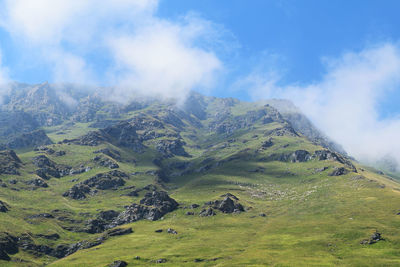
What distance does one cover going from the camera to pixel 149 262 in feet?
623

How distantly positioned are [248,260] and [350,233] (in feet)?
232

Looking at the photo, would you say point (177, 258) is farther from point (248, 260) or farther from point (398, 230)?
point (398, 230)

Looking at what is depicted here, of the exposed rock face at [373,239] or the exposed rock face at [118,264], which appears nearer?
the exposed rock face at [373,239]

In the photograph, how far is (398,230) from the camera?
7564 inches

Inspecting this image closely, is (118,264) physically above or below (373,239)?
below

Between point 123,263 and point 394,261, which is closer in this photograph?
point 394,261

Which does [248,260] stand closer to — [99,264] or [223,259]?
[223,259]

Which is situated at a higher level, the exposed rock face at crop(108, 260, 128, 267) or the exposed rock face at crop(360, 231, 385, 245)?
the exposed rock face at crop(360, 231, 385, 245)

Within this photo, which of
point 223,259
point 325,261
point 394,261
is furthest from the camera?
point 223,259

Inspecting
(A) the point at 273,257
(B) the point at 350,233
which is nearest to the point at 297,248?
(A) the point at 273,257

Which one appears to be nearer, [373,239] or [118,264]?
[373,239]

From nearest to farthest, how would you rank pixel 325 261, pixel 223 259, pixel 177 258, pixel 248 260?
pixel 325 261 < pixel 248 260 < pixel 223 259 < pixel 177 258

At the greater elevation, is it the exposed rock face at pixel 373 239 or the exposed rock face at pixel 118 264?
the exposed rock face at pixel 373 239

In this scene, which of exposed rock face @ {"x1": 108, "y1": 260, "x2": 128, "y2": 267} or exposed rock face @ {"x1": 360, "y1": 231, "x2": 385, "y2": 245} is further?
exposed rock face @ {"x1": 108, "y1": 260, "x2": 128, "y2": 267}
